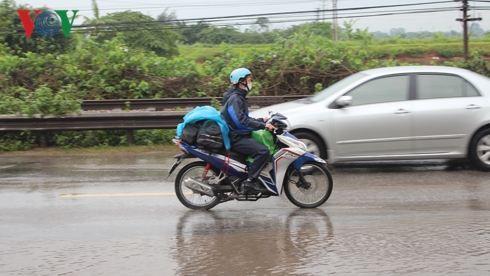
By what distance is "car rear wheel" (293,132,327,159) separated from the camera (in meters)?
9.27

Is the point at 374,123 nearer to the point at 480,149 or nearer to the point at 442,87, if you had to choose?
the point at 442,87

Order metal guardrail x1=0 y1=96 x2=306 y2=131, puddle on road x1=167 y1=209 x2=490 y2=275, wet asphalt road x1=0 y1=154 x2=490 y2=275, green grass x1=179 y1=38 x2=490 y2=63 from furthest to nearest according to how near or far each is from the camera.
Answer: green grass x1=179 y1=38 x2=490 y2=63 < metal guardrail x1=0 y1=96 x2=306 y2=131 < wet asphalt road x1=0 y1=154 x2=490 y2=275 < puddle on road x1=167 y1=209 x2=490 y2=275

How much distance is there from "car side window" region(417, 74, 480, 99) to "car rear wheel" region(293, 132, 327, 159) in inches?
67.6

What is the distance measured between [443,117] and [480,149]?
2.58 ft

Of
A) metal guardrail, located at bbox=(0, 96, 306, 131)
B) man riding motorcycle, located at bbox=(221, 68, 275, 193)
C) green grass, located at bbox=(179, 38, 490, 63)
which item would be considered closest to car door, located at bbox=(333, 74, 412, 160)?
man riding motorcycle, located at bbox=(221, 68, 275, 193)

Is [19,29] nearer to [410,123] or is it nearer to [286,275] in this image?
[410,123]

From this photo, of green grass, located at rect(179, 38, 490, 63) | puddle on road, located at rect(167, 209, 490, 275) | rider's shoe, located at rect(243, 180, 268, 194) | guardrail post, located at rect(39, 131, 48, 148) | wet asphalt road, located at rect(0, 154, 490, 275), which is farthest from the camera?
green grass, located at rect(179, 38, 490, 63)

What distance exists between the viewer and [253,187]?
696cm

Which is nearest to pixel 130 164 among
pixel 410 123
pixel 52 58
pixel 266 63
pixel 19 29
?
pixel 410 123

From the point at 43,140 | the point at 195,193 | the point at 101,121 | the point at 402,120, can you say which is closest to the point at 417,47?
the point at 101,121

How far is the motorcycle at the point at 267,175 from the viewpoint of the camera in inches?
276

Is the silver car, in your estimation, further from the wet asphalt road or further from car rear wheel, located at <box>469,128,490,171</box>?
the wet asphalt road

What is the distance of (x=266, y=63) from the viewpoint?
1975 cm

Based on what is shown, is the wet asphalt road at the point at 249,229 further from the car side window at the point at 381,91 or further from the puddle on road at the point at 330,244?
the car side window at the point at 381,91
